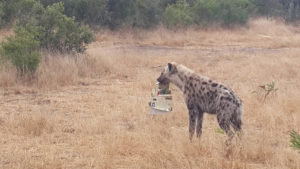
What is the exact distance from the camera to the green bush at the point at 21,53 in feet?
39.1

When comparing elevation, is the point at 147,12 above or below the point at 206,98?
below

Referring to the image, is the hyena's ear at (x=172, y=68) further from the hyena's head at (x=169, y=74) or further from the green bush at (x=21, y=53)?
the green bush at (x=21, y=53)

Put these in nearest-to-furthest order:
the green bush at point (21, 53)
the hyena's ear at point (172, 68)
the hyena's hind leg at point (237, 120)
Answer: the hyena's hind leg at point (237, 120) → the hyena's ear at point (172, 68) → the green bush at point (21, 53)

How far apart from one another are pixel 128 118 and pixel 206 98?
2.35 metres

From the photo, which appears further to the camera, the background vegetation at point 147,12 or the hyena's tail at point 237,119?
the background vegetation at point 147,12

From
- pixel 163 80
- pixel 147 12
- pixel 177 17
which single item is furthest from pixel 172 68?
pixel 147 12

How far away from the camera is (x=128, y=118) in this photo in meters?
8.91

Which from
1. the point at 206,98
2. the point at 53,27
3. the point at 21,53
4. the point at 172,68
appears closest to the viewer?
the point at 206,98

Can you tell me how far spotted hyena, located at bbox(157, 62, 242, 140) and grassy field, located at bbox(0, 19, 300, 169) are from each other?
0.28m

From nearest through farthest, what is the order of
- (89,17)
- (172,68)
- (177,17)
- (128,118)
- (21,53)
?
1. (172,68)
2. (128,118)
3. (21,53)
4. (89,17)
5. (177,17)

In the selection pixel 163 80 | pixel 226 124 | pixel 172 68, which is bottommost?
pixel 226 124

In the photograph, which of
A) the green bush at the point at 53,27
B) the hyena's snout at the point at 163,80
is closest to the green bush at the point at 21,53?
the green bush at the point at 53,27

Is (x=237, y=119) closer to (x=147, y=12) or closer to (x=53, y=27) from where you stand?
(x=53, y=27)

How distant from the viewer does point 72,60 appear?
44.9 feet
